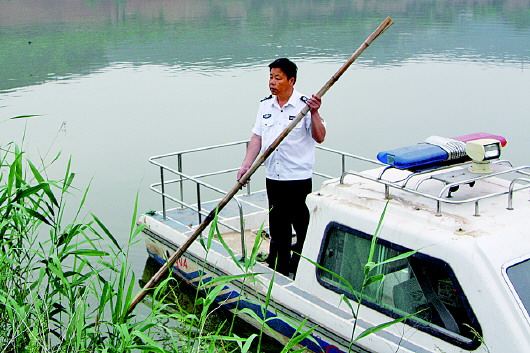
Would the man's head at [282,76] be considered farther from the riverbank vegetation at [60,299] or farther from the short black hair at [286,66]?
the riverbank vegetation at [60,299]

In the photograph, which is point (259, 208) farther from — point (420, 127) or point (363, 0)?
point (363, 0)

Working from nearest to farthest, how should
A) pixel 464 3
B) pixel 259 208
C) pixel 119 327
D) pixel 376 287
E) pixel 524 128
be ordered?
pixel 119 327 → pixel 376 287 → pixel 259 208 → pixel 524 128 → pixel 464 3

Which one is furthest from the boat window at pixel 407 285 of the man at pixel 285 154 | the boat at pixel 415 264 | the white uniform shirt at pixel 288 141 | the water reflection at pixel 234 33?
the water reflection at pixel 234 33

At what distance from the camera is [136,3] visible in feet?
119

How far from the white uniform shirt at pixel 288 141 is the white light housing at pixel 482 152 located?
129 centimetres

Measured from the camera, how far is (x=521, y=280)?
459cm

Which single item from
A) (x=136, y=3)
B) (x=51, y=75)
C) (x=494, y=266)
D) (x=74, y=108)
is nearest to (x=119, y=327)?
(x=494, y=266)

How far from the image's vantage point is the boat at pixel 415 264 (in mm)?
4496

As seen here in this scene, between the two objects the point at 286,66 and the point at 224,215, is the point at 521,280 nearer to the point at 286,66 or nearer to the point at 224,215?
the point at 286,66

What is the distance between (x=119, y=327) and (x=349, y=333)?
1.63 metres

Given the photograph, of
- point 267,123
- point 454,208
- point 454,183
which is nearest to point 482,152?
point 454,183

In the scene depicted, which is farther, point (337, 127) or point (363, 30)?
point (363, 30)

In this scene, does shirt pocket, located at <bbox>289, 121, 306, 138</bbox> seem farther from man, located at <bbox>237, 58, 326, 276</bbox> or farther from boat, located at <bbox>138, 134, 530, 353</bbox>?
boat, located at <bbox>138, 134, 530, 353</bbox>

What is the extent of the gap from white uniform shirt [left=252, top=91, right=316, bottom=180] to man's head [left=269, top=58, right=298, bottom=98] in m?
0.11
